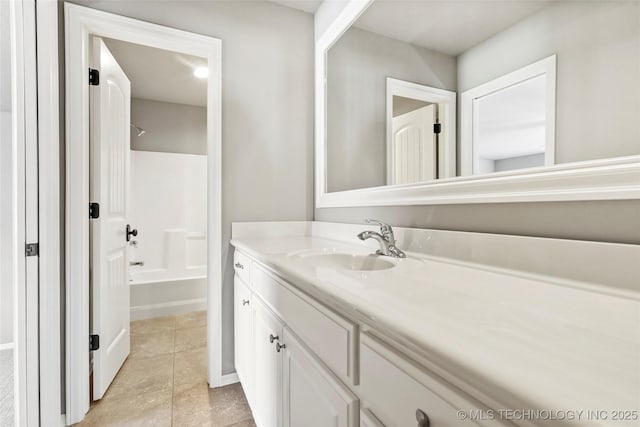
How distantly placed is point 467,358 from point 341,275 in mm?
459

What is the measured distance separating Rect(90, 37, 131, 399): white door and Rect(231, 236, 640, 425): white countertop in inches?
53.8

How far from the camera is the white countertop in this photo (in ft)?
0.97

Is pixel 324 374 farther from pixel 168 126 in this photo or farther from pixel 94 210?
pixel 168 126

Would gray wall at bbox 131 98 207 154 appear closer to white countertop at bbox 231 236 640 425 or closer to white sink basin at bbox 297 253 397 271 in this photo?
white sink basin at bbox 297 253 397 271

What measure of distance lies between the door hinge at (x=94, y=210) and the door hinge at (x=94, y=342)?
0.63m

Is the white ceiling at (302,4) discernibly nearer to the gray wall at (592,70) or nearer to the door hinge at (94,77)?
the door hinge at (94,77)

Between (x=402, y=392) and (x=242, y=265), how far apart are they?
1189mm

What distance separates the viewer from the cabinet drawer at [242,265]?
1.43 metres

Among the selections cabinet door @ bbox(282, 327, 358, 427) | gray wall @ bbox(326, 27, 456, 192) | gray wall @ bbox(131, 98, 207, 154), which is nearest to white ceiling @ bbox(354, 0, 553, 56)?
gray wall @ bbox(326, 27, 456, 192)

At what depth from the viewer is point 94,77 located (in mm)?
1606

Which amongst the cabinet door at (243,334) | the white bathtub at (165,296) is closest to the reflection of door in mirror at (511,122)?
the cabinet door at (243,334)

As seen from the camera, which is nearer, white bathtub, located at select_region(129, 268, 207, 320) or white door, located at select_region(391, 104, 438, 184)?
white door, located at select_region(391, 104, 438, 184)
